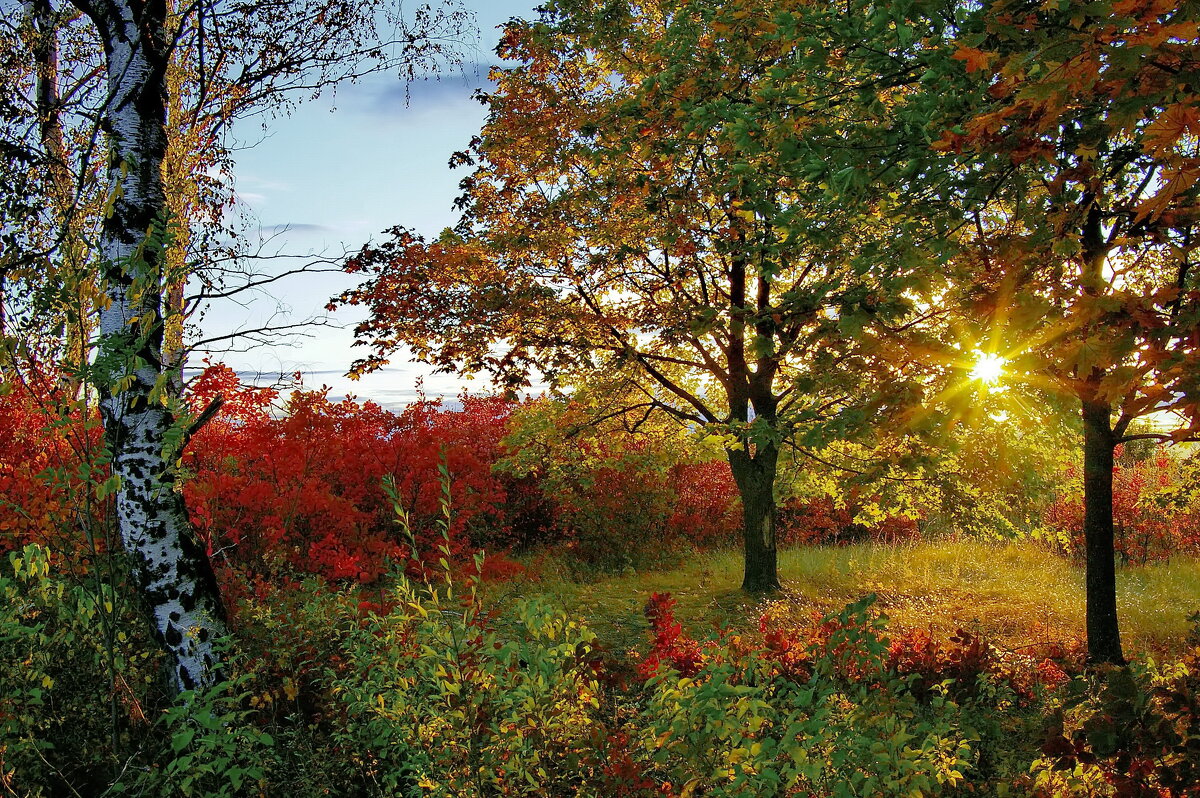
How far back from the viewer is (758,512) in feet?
33.3

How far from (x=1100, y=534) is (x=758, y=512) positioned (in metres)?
4.23

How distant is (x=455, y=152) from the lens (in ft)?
31.0

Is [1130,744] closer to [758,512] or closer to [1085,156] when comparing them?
[1085,156]

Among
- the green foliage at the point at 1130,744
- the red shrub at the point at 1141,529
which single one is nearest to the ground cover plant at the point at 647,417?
the green foliage at the point at 1130,744

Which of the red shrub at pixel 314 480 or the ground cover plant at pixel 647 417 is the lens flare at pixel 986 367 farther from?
the red shrub at pixel 314 480

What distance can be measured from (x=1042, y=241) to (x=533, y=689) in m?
3.84

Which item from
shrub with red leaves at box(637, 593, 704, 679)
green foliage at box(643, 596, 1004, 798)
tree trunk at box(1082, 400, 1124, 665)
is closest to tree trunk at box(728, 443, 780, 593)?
tree trunk at box(1082, 400, 1124, 665)

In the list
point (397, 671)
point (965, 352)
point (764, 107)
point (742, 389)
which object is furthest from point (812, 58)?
point (742, 389)

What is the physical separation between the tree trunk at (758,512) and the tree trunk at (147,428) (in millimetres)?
7215

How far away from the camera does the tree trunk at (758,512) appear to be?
10156 millimetres

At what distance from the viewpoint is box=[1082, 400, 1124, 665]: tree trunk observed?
6.74 metres

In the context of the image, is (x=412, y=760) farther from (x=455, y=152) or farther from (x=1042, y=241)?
(x=455, y=152)

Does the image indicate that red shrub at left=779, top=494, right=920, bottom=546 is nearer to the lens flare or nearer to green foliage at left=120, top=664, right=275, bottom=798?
the lens flare

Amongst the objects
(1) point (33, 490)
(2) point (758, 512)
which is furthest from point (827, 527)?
(1) point (33, 490)
